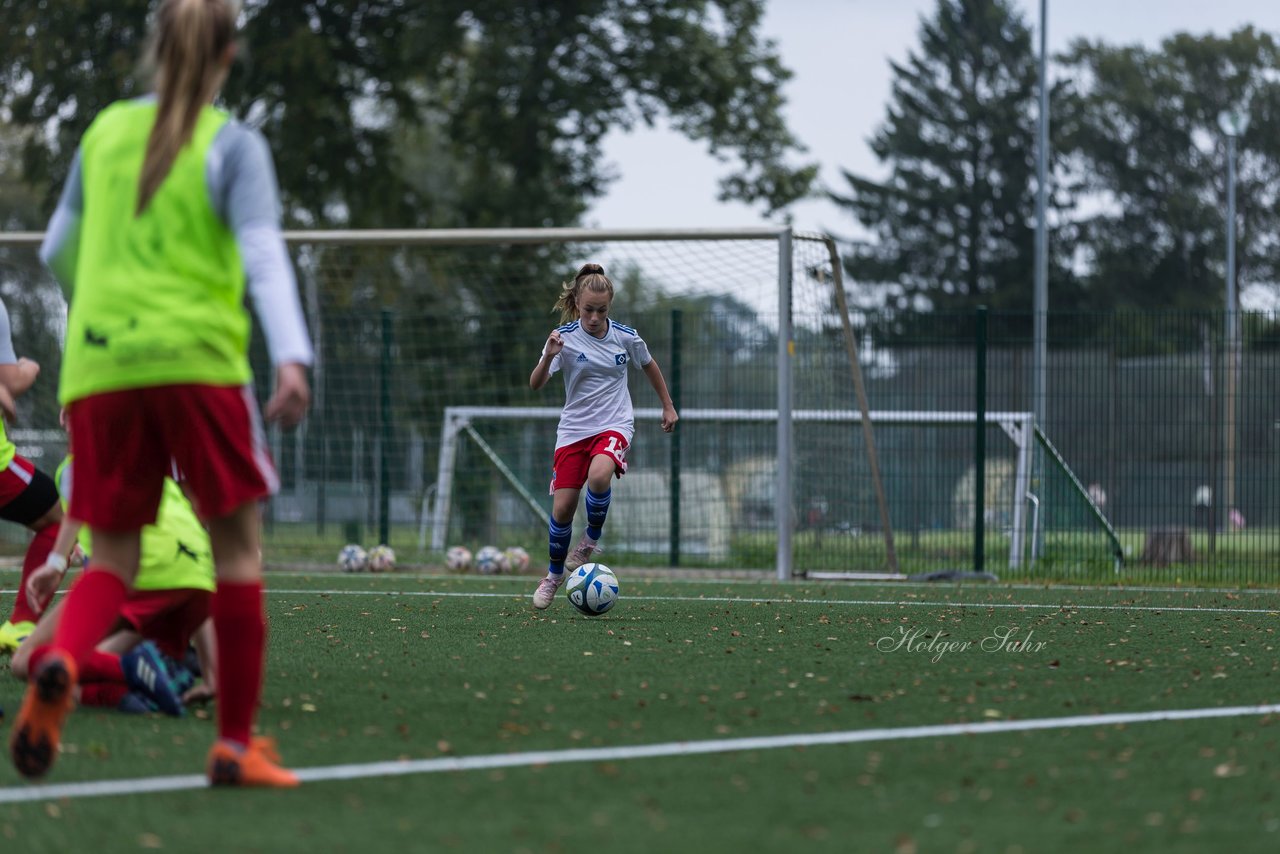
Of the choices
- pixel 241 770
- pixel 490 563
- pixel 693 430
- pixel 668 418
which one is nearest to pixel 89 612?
pixel 241 770

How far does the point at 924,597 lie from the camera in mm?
10383

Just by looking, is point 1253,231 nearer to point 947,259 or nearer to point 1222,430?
point 947,259

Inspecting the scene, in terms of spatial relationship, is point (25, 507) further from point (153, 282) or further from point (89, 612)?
point (153, 282)

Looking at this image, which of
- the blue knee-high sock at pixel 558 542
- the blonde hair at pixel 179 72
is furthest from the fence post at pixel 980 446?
the blonde hair at pixel 179 72

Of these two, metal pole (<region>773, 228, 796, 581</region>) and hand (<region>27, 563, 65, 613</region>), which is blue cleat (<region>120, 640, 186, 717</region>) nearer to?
hand (<region>27, 563, 65, 613</region>)

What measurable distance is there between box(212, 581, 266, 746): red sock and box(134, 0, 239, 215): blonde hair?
981 millimetres

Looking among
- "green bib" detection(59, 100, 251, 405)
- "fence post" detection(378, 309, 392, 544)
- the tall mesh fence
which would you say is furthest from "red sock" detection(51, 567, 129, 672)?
"fence post" detection(378, 309, 392, 544)

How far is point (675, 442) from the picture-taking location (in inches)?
584

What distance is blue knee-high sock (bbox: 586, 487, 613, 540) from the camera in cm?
923

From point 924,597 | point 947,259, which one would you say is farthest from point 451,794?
point 947,259

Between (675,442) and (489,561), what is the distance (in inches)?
88.3

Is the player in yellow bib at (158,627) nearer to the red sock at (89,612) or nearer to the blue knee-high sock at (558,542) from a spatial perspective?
the red sock at (89,612)

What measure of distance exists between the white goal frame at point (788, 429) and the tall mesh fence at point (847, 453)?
0.13ft

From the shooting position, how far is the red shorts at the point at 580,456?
361 inches
